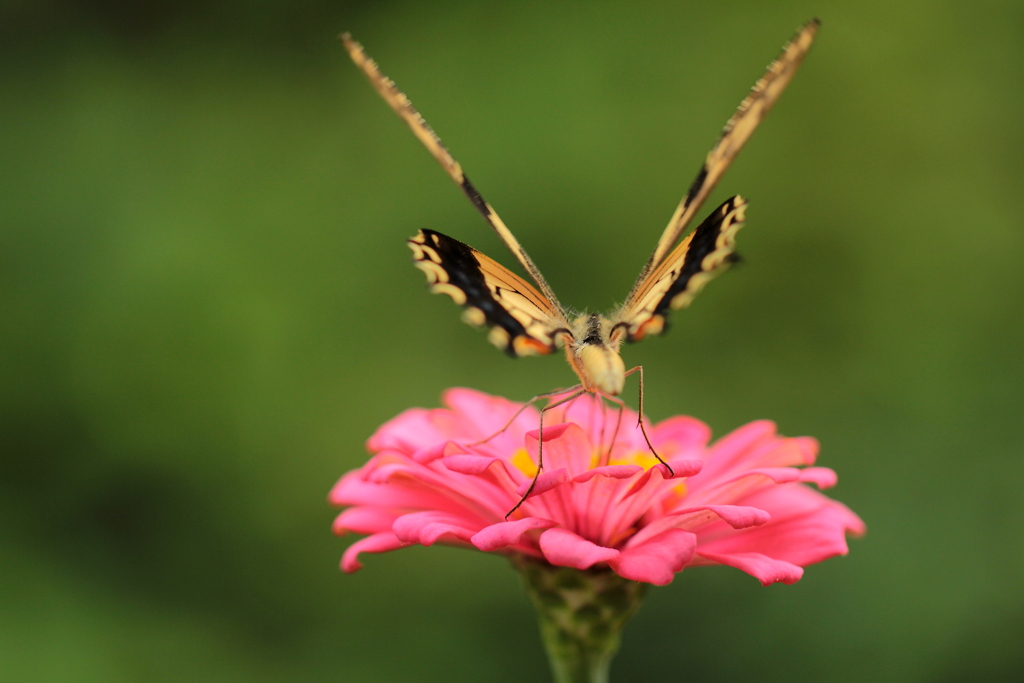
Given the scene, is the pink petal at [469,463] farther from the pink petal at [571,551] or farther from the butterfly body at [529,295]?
the butterfly body at [529,295]

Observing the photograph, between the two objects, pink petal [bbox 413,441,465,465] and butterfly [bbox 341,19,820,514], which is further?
butterfly [bbox 341,19,820,514]

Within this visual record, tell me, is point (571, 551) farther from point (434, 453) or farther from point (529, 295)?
point (529, 295)

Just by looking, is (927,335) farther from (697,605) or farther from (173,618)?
(173,618)

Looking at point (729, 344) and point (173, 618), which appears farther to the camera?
point (729, 344)

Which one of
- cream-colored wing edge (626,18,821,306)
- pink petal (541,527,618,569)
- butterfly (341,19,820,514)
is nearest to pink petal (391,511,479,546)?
pink petal (541,527,618,569)

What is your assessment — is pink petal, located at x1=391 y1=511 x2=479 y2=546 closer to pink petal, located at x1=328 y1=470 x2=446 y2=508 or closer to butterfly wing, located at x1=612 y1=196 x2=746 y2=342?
pink petal, located at x1=328 y1=470 x2=446 y2=508

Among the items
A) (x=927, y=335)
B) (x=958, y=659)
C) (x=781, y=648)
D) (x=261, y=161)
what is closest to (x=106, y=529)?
(x=261, y=161)
